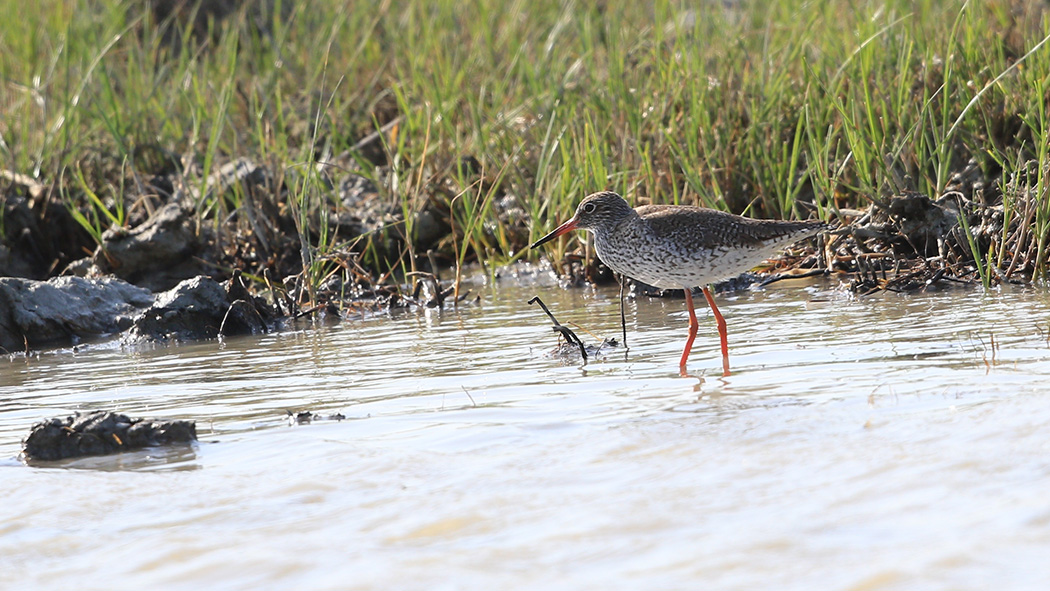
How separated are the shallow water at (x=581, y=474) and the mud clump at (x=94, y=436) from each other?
0.24ft

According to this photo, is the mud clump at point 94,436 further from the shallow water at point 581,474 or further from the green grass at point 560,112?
the green grass at point 560,112

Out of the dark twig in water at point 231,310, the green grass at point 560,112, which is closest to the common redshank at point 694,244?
the green grass at point 560,112

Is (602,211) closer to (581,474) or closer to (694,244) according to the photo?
(694,244)

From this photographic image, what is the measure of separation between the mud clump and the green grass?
3155mm

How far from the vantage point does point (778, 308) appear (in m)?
7.04

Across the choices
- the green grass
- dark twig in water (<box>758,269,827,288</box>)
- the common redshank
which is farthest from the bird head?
dark twig in water (<box>758,269,827,288</box>)

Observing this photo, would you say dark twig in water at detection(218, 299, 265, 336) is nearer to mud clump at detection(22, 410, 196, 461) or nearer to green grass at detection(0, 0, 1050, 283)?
green grass at detection(0, 0, 1050, 283)

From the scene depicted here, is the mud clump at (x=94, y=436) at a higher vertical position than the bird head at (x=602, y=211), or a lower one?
lower

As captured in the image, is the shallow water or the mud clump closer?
the shallow water

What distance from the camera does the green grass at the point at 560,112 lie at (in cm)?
752

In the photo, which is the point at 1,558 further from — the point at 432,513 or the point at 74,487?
the point at 432,513

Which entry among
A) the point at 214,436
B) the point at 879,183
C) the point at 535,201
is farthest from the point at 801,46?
the point at 214,436

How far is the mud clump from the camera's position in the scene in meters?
4.26

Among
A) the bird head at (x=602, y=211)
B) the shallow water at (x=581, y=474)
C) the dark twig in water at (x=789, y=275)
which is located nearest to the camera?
the shallow water at (x=581, y=474)
